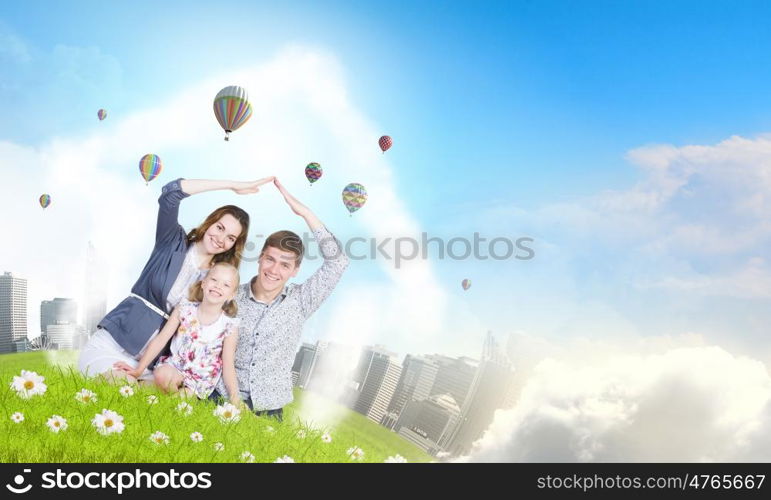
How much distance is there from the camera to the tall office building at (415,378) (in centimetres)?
972

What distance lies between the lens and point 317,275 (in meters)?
7.72

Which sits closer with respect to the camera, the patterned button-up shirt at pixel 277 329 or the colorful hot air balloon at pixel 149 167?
the patterned button-up shirt at pixel 277 329

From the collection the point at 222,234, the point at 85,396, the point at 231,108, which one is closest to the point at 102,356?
the point at 85,396

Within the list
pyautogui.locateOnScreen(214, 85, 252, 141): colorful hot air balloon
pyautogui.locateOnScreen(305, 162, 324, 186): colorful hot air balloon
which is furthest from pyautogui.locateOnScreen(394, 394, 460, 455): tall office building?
pyautogui.locateOnScreen(305, 162, 324, 186): colorful hot air balloon

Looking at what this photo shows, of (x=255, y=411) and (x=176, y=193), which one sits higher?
(x=176, y=193)

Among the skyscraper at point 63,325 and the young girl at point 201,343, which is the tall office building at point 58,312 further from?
the young girl at point 201,343

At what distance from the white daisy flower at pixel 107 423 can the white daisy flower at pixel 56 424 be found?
24 centimetres

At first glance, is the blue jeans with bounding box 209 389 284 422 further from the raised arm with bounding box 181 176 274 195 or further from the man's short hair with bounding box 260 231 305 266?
the raised arm with bounding box 181 176 274 195

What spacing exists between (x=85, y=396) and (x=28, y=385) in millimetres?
653

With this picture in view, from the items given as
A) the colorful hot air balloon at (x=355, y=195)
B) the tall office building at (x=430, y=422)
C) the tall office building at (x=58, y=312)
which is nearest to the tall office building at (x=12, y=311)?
the tall office building at (x=58, y=312)

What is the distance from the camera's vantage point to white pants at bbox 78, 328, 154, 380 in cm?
716

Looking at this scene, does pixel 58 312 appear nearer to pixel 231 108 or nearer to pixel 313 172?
pixel 231 108

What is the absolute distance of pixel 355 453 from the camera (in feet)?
21.2

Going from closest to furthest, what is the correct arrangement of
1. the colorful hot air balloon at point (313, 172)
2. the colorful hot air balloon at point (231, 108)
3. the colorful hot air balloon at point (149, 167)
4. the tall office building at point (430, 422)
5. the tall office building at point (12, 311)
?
1. the tall office building at point (430, 422)
2. the colorful hot air balloon at point (231, 108)
3. the tall office building at point (12, 311)
4. the colorful hot air balloon at point (149, 167)
5. the colorful hot air balloon at point (313, 172)
